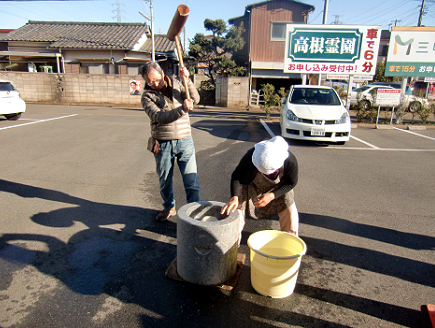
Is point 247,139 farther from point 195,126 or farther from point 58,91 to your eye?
point 58,91

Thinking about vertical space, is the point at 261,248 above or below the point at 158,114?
below

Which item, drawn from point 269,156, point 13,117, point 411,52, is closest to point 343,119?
point 411,52

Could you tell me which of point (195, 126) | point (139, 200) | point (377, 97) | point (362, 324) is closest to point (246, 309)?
point (362, 324)

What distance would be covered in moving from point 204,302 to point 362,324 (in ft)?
3.83

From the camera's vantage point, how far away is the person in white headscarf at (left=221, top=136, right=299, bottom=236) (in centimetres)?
249

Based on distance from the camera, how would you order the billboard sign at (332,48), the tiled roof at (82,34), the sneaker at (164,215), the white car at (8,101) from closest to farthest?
the sneaker at (164,215)
the white car at (8,101)
the billboard sign at (332,48)
the tiled roof at (82,34)

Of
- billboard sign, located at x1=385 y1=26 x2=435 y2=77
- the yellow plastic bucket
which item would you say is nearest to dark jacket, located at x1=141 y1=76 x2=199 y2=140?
the yellow plastic bucket

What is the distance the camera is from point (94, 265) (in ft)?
9.43

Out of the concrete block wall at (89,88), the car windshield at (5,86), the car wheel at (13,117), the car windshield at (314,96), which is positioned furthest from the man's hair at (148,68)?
the concrete block wall at (89,88)

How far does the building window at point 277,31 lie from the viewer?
19.1m

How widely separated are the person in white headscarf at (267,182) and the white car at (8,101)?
1071 centimetres

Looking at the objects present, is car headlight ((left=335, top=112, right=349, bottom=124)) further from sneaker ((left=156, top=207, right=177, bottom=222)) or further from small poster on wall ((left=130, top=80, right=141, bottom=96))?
small poster on wall ((left=130, top=80, right=141, bottom=96))

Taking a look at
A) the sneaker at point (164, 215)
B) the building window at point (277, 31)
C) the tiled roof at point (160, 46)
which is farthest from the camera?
the tiled roof at point (160, 46)

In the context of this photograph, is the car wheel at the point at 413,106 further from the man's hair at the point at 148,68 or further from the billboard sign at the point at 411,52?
the man's hair at the point at 148,68
